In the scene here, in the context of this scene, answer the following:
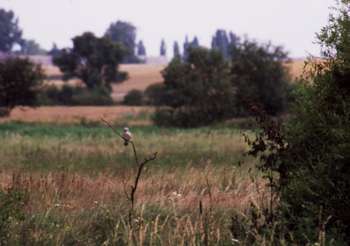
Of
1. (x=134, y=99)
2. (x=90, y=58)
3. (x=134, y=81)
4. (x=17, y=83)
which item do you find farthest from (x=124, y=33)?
(x=17, y=83)

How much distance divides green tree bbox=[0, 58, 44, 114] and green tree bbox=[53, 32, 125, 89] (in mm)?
32770

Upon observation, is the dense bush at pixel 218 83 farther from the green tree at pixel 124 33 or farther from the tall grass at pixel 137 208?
the green tree at pixel 124 33

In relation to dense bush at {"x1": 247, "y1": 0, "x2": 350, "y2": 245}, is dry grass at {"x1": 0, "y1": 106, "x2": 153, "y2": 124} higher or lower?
lower

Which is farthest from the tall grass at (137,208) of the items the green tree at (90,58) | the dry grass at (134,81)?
the green tree at (90,58)

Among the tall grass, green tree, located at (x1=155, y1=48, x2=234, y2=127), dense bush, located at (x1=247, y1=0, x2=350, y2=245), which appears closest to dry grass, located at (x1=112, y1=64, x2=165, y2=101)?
green tree, located at (x1=155, y1=48, x2=234, y2=127)

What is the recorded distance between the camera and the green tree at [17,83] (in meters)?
69.9

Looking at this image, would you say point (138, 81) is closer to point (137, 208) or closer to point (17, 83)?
point (17, 83)

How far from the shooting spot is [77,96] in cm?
9338

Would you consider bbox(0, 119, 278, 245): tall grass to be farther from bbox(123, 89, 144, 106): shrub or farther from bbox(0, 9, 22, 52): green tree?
bbox(0, 9, 22, 52): green tree

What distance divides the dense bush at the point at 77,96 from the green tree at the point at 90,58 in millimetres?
6728

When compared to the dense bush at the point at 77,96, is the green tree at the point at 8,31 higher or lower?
higher

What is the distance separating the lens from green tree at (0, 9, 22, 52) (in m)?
161

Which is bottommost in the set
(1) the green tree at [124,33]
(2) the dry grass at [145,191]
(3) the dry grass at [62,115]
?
(3) the dry grass at [62,115]

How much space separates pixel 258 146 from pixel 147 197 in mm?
3559
